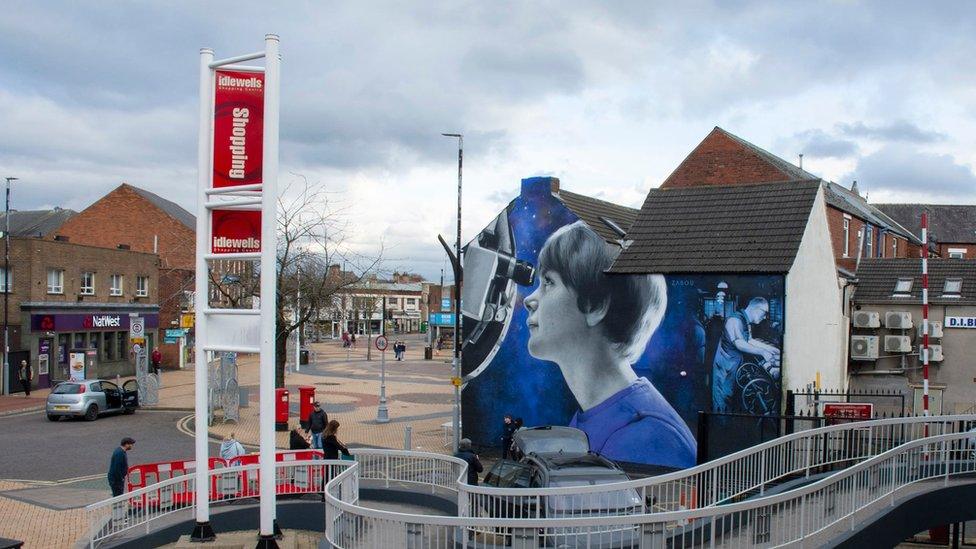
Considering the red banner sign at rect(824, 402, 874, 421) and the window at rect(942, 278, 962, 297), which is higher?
the window at rect(942, 278, 962, 297)

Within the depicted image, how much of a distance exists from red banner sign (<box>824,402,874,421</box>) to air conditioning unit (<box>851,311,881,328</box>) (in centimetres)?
1152

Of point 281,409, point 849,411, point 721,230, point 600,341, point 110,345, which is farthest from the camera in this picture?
point 110,345

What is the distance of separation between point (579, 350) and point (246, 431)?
1120 centimetres

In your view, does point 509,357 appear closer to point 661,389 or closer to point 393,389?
point 661,389

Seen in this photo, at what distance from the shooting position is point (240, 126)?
11.5 m

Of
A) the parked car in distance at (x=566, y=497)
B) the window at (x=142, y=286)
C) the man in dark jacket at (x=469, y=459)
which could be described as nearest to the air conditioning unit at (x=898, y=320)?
the parked car in distance at (x=566, y=497)

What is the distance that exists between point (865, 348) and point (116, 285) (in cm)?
3557

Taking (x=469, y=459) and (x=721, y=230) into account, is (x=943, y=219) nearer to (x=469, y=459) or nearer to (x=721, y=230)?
(x=721, y=230)

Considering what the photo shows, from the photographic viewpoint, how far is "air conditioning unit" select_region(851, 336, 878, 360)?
26297 millimetres

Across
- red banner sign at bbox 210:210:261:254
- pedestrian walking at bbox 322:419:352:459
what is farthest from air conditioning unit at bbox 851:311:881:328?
red banner sign at bbox 210:210:261:254

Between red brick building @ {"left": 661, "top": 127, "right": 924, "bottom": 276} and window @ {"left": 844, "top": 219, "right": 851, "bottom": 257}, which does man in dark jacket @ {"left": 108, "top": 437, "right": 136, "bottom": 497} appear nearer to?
window @ {"left": 844, "top": 219, "right": 851, "bottom": 257}

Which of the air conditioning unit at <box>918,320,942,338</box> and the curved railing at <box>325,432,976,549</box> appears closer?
the curved railing at <box>325,432,976,549</box>

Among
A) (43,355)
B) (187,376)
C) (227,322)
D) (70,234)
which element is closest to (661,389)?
(227,322)

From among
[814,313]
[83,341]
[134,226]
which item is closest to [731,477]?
[814,313]
